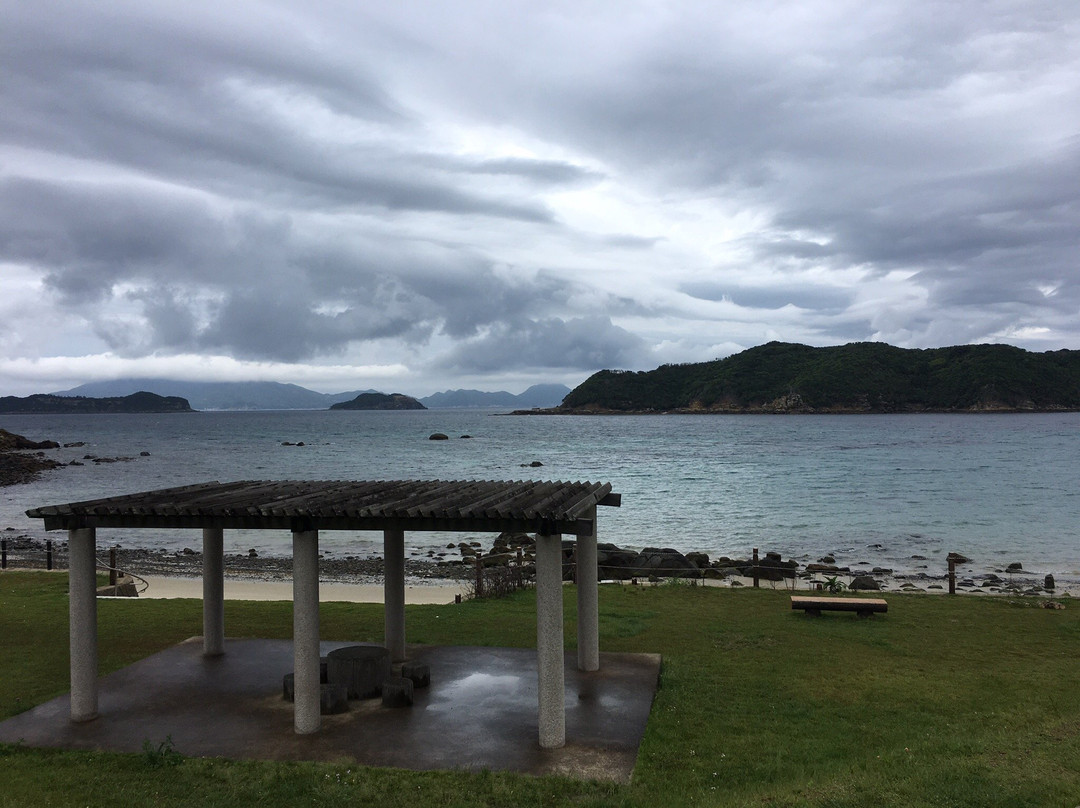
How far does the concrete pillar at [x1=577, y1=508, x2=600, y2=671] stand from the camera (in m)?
13.2

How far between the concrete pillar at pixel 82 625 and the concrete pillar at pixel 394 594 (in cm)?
472

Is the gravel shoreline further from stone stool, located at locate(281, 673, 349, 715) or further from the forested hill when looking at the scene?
the forested hill

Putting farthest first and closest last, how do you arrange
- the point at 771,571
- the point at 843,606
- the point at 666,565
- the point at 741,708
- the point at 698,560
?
the point at 698,560 → the point at 666,565 → the point at 771,571 → the point at 843,606 → the point at 741,708

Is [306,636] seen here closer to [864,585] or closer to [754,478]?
[864,585]

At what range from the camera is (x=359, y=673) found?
12.0m

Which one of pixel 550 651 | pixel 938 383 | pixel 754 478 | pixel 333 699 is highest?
pixel 938 383

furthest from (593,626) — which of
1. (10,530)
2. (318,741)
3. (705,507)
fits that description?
(10,530)

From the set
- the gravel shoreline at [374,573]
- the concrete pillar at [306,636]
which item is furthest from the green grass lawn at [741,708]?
the gravel shoreline at [374,573]

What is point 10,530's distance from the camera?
44.9m

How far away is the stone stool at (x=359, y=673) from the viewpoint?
12.0 m

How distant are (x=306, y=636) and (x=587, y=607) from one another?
491 centimetres

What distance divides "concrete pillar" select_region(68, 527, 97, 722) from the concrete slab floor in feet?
1.05

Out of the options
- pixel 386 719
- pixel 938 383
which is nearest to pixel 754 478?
pixel 386 719

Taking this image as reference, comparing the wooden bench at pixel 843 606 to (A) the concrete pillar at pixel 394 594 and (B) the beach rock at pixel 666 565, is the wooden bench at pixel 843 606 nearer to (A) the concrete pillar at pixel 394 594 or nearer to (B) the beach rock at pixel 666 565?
(B) the beach rock at pixel 666 565
